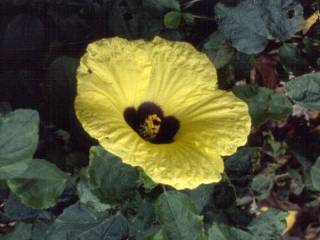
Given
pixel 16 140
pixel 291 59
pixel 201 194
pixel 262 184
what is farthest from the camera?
pixel 262 184

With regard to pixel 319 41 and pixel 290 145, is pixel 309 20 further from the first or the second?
pixel 290 145

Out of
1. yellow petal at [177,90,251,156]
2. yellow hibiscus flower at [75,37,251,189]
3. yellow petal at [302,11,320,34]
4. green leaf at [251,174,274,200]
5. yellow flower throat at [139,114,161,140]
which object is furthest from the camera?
green leaf at [251,174,274,200]

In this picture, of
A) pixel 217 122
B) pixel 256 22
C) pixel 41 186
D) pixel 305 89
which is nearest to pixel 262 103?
pixel 305 89

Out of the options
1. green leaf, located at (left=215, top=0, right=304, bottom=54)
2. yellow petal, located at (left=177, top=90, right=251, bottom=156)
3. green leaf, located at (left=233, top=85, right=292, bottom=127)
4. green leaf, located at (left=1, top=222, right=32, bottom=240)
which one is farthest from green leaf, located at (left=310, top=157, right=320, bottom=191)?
green leaf, located at (left=1, top=222, right=32, bottom=240)

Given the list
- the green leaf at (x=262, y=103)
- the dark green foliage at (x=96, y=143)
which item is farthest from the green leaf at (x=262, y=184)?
the green leaf at (x=262, y=103)

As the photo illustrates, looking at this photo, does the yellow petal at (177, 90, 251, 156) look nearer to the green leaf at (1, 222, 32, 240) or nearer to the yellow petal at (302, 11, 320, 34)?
the green leaf at (1, 222, 32, 240)

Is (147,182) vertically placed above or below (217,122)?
below

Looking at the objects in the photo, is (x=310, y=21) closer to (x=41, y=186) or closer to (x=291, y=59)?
(x=291, y=59)

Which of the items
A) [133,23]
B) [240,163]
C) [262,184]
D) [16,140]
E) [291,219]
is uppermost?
[133,23]
